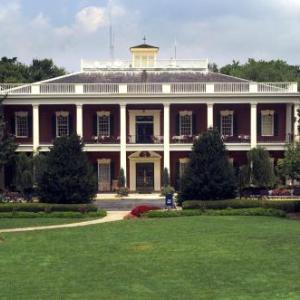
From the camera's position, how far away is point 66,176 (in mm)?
43219

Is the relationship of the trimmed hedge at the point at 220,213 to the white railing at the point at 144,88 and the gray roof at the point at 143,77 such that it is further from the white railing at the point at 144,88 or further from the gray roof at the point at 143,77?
the gray roof at the point at 143,77

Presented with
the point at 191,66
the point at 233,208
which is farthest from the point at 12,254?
the point at 191,66

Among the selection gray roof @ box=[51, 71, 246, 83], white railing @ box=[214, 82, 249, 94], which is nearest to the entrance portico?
gray roof @ box=[51, 71, 246, 83]

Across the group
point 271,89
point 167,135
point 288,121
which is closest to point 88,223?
point 167,135

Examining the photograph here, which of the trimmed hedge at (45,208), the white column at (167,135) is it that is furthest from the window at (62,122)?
the trimmed hedge at (45,208)

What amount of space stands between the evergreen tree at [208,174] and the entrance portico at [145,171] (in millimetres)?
14336

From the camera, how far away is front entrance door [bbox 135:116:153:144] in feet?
193

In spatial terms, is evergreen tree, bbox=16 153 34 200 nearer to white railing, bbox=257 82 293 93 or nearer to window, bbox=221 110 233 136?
window, bbox=221 110 233 136

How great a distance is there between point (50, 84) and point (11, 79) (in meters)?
23.8

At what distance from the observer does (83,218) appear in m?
38.9

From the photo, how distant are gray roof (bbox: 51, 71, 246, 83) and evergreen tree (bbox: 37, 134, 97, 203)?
1557cm

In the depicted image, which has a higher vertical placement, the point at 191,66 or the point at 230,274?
the point at 191,66

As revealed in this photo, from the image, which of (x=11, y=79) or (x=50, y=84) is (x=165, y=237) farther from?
(x=11, y=79)

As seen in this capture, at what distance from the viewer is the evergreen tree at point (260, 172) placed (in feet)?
167
